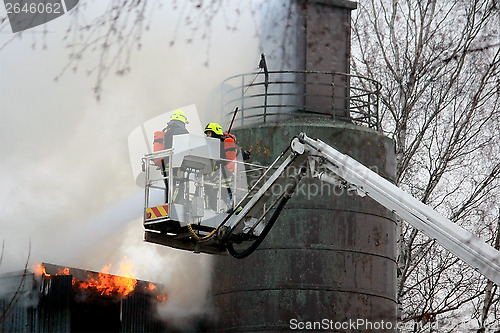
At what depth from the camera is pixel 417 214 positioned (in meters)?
12.1

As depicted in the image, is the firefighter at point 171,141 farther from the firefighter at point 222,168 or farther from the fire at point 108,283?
the fire at point 108,283

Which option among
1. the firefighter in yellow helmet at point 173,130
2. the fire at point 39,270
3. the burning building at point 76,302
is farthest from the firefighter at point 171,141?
the fire at point 39,270

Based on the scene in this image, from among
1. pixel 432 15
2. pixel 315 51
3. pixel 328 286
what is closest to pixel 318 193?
pixel 328 286

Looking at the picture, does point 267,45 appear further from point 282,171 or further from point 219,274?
point 282,171

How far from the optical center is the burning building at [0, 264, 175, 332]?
1595cm

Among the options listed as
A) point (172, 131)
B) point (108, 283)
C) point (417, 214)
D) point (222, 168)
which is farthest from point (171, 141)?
point (417, 214)

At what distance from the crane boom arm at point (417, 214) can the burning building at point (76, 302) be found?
494 centimetres

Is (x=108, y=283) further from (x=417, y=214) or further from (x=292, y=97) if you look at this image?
(x=417, y=214)

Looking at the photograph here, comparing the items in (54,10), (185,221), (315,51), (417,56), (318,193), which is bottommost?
(185,221)

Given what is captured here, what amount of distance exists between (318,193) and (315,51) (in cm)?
347

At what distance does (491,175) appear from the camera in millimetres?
23844

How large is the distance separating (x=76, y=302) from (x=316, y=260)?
4.28 metres

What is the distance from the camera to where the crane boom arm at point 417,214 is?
10.9 m

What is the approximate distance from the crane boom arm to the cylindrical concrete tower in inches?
144
